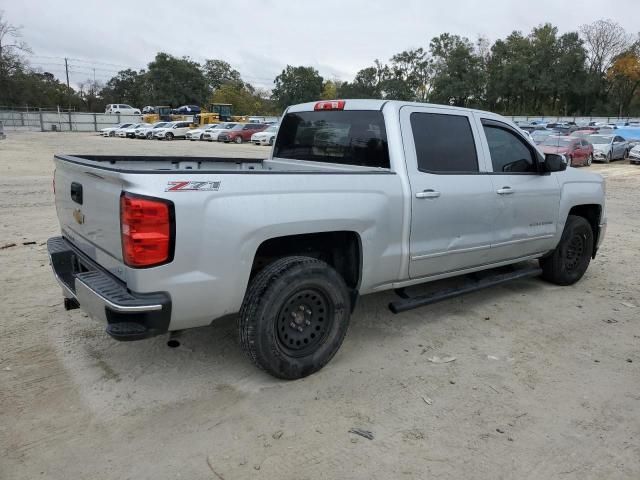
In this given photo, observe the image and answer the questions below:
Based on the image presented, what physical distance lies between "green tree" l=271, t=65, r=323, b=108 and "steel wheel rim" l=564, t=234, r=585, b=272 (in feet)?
283

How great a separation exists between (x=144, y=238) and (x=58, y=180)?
158 cm

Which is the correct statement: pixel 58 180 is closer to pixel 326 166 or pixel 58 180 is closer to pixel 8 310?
pixel 8 310

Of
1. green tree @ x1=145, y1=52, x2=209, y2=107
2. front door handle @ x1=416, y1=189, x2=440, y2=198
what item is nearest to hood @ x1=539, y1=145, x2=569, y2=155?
front door handle @ x1=416, y1=189, x2=440, y2=198

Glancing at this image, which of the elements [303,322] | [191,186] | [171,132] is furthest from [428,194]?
[171,132]

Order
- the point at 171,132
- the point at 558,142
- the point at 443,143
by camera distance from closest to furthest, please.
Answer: the point at 443,143 → the point at 558,142 → the point at 171,132

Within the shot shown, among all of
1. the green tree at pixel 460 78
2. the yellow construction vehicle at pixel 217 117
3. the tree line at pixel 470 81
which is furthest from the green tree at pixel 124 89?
the green tree at pixel 460 78

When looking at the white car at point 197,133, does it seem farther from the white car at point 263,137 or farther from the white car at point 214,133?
the white car at point 263,137

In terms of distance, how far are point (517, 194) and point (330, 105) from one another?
193cm

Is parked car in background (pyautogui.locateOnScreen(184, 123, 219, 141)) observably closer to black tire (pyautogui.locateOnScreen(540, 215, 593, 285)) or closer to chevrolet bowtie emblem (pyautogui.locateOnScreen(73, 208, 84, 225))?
black tire (pyautogui.locateOnScreen(540, 215, 593, 285))

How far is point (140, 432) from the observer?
3004mm

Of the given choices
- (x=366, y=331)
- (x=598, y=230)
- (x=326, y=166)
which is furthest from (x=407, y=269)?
(x=598, y=230)

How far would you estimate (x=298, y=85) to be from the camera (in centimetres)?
9012

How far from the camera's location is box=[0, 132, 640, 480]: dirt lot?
9.12 ft

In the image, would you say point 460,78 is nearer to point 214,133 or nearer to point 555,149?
point 214,133
